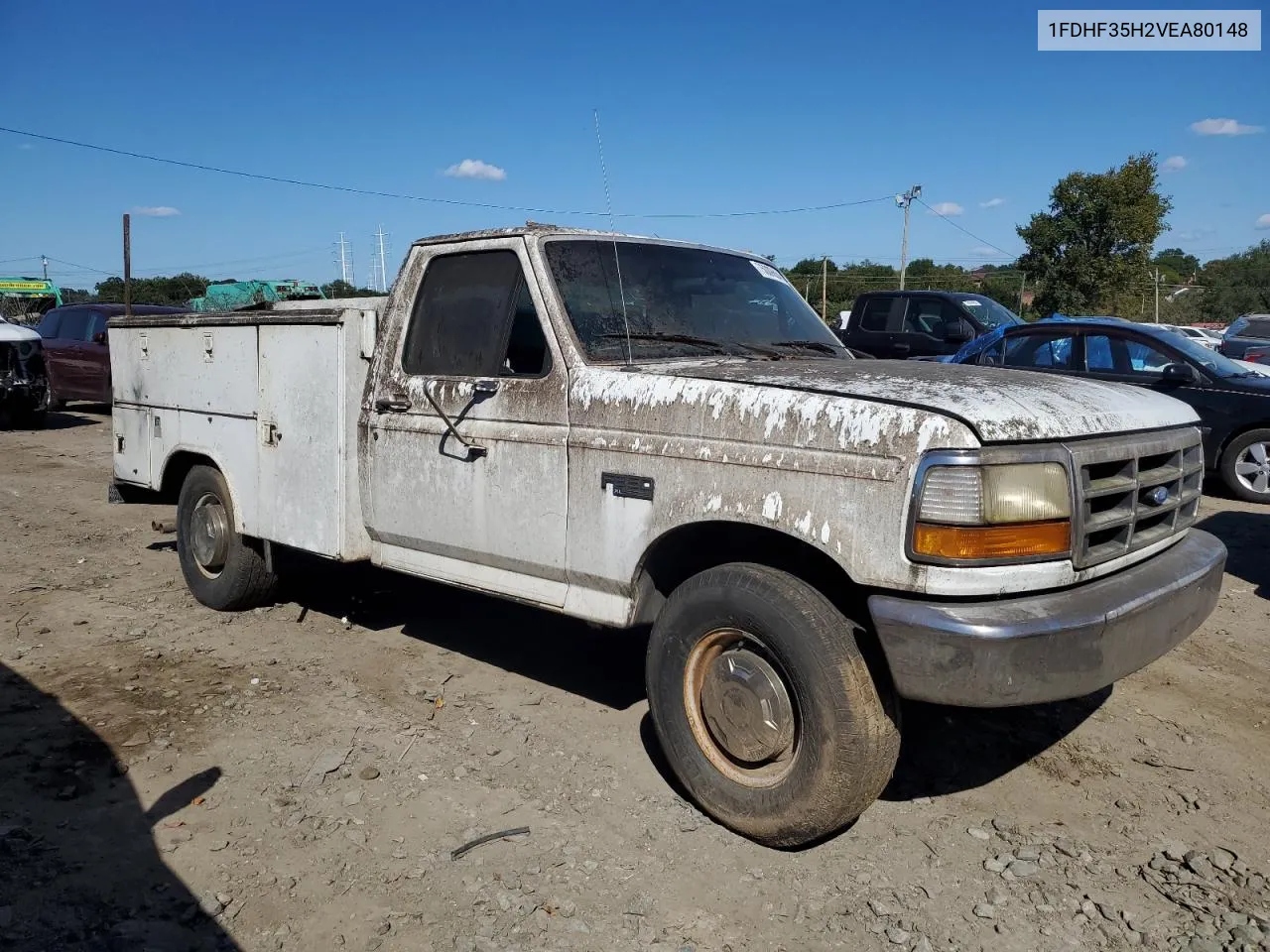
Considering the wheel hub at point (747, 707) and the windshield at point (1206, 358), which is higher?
the windshield at point (1206, 358)

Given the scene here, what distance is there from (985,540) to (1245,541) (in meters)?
5.74

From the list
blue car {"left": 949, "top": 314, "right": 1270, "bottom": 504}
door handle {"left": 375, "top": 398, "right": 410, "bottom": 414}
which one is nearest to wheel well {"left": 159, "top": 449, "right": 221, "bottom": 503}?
door handle {"left": 375, "top": 398, "right": 410, "bottom": 414}

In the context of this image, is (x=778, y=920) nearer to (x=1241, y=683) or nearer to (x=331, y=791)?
(x=331, y=791)

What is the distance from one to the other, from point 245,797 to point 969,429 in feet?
8.94

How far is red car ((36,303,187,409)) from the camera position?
15.2 meters

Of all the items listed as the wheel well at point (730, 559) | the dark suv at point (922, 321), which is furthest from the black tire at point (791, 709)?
the dark suv at point (922, 321)

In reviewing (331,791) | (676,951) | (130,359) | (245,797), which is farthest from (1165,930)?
(130,359)

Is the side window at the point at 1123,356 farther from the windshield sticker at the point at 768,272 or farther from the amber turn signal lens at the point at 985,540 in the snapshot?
the amber turn signal lens at the point at 985,540

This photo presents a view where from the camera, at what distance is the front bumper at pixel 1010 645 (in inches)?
104

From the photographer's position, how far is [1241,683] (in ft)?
14.9

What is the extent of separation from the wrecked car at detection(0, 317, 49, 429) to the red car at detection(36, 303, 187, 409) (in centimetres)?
74

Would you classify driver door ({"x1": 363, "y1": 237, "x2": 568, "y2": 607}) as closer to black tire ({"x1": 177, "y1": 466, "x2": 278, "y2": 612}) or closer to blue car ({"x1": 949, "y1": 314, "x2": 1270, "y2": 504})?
black tire ({"x1": 177, "y1": 466, "x2": 278, "y2": 612})

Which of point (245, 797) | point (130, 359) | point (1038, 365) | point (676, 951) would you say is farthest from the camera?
point (1038, 365)

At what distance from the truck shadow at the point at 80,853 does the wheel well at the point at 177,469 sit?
70.5 inches
